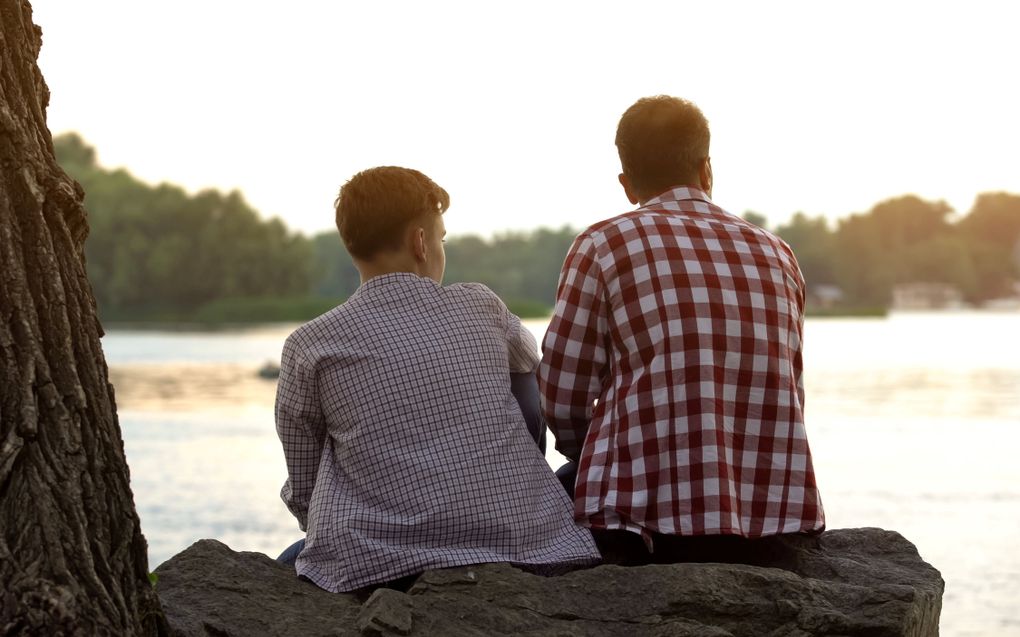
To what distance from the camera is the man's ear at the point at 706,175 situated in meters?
2.39

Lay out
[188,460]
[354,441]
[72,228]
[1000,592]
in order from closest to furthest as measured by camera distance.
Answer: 1. [72,228]
2. [354,441]
3. [1000,592]
4. [188,460]

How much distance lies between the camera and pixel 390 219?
224 centimetres

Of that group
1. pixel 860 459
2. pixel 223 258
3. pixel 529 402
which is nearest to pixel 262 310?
pixel 223 258

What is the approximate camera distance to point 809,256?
48656mm

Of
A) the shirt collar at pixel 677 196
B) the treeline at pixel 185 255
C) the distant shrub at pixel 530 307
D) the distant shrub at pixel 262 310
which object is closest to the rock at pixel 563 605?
the shirt collar at pixel 677 196

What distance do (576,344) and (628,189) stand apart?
0.35 m

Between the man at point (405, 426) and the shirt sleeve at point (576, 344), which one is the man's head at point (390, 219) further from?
the shirt sleeve at point (576, 344)

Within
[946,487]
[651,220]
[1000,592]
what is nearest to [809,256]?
[946,487]

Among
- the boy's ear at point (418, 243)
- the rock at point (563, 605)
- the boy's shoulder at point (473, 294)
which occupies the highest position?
the boy's ear at point (418, 243)

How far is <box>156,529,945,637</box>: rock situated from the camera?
1.97 metres

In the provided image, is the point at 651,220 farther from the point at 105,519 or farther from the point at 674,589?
the point at 105,519

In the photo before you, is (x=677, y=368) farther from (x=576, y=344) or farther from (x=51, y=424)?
(x=51, y=424)

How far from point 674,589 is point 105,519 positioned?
92 centimetres

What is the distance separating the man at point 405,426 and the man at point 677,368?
111mm
